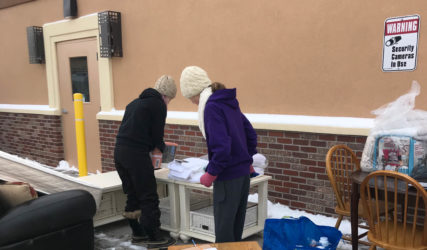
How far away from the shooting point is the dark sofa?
2.43 metres

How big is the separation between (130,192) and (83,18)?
151 inches

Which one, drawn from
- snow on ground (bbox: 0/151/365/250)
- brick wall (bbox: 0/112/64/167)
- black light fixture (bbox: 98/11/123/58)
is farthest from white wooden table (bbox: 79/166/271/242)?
brick wall (bbox: 0/112/64/167)

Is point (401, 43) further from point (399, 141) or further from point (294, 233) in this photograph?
point (294, 233)

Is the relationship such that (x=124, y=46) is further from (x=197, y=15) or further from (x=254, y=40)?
(x=254, y=40)

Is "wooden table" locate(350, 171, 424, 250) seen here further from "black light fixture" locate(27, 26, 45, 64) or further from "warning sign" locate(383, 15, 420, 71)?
"black light fixture" locate(27, 26, 45, 64)

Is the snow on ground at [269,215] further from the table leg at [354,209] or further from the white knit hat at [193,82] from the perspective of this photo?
the white knit hat at [193,82]

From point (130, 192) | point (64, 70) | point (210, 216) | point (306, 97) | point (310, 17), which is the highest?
point (310, 17)

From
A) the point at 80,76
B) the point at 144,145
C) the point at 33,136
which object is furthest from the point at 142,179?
the point at 33,136

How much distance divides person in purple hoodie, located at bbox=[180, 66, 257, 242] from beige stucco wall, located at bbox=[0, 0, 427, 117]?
A: 4.91ft

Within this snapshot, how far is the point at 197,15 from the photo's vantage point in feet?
15.6

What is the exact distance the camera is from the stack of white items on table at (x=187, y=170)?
A: 3.46m

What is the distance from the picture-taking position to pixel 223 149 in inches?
93.6

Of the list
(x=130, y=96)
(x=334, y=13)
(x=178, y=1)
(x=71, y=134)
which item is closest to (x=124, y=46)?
(x=130, y=96)

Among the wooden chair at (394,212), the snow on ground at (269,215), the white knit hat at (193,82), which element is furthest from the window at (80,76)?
the wooden chair at (394,212)
